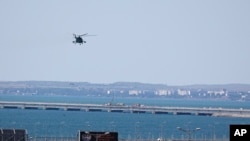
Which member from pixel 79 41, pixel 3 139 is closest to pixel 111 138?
pixel 79 41

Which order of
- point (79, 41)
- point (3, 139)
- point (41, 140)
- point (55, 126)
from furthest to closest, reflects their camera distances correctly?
point (55, 126) → point (41, 140) → point (3, 139) → point (79, 41)

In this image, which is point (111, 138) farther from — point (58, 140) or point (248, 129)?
point (58, 140)

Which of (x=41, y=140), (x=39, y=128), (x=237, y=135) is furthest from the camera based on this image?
(x=39, y=128)

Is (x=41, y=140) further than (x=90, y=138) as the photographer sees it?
Yes

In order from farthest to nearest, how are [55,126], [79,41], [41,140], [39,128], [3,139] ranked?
[55,126], [39,128], [41,140], [3,139], [79,41]

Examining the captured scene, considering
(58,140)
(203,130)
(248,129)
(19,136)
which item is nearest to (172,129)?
(203,130)

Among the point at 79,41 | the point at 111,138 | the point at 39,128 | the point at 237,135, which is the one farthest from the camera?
the point at 39,128

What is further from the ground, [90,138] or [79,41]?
[79,41]

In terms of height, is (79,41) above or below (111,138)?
above

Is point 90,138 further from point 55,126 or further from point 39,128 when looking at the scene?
point 55,126
